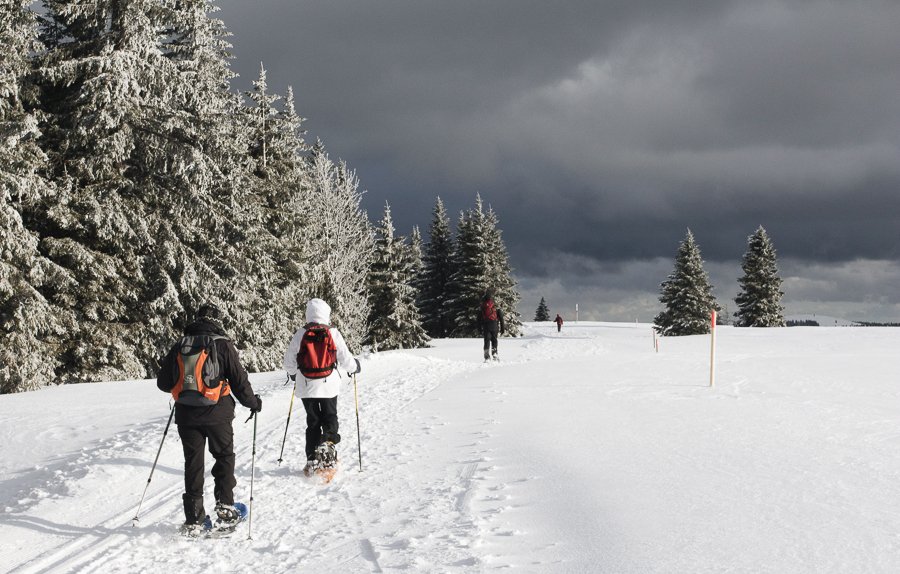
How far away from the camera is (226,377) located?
18.1 feet

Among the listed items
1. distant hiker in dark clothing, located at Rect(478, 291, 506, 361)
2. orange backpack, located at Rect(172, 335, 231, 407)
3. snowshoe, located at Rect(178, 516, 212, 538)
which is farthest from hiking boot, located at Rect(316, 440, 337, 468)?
distant hiker in dark clothing, located at Rect(478, 291, 506, 361)

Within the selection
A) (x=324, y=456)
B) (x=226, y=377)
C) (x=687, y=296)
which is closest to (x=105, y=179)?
(x=324, y=456)

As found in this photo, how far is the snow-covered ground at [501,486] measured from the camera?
15.1ft

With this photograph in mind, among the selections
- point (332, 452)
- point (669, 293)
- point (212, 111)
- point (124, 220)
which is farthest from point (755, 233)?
point (332, 452)

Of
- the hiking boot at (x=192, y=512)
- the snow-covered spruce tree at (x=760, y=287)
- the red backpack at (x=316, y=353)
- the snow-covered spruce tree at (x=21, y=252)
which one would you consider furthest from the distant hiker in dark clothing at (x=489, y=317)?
the snow-covered spruce tree at (x=760, y=287)

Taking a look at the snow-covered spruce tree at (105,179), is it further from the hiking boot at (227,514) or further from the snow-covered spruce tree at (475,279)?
the snow-covered spruce tree at (475,279)

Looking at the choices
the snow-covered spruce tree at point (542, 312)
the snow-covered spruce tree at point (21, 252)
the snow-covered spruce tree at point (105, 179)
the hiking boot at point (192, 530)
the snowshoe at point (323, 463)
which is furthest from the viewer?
the snow-covered spruce tree at point (542, 312)

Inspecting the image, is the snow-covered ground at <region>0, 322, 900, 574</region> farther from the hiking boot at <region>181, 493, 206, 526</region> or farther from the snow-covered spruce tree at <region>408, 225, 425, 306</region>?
the snow-covered spruce tree at <region>408, 225, 425, 306</region>

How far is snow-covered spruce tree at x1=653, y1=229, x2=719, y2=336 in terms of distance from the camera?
5175 cm

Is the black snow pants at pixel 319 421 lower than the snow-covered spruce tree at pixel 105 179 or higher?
lower

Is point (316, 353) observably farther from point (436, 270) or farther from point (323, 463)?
point (436, 270)

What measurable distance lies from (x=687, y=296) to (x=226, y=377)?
170ft

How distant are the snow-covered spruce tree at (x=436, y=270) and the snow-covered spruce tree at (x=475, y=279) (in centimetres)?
301

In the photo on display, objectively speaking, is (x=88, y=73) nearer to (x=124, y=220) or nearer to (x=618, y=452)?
(x=124, y=220)
